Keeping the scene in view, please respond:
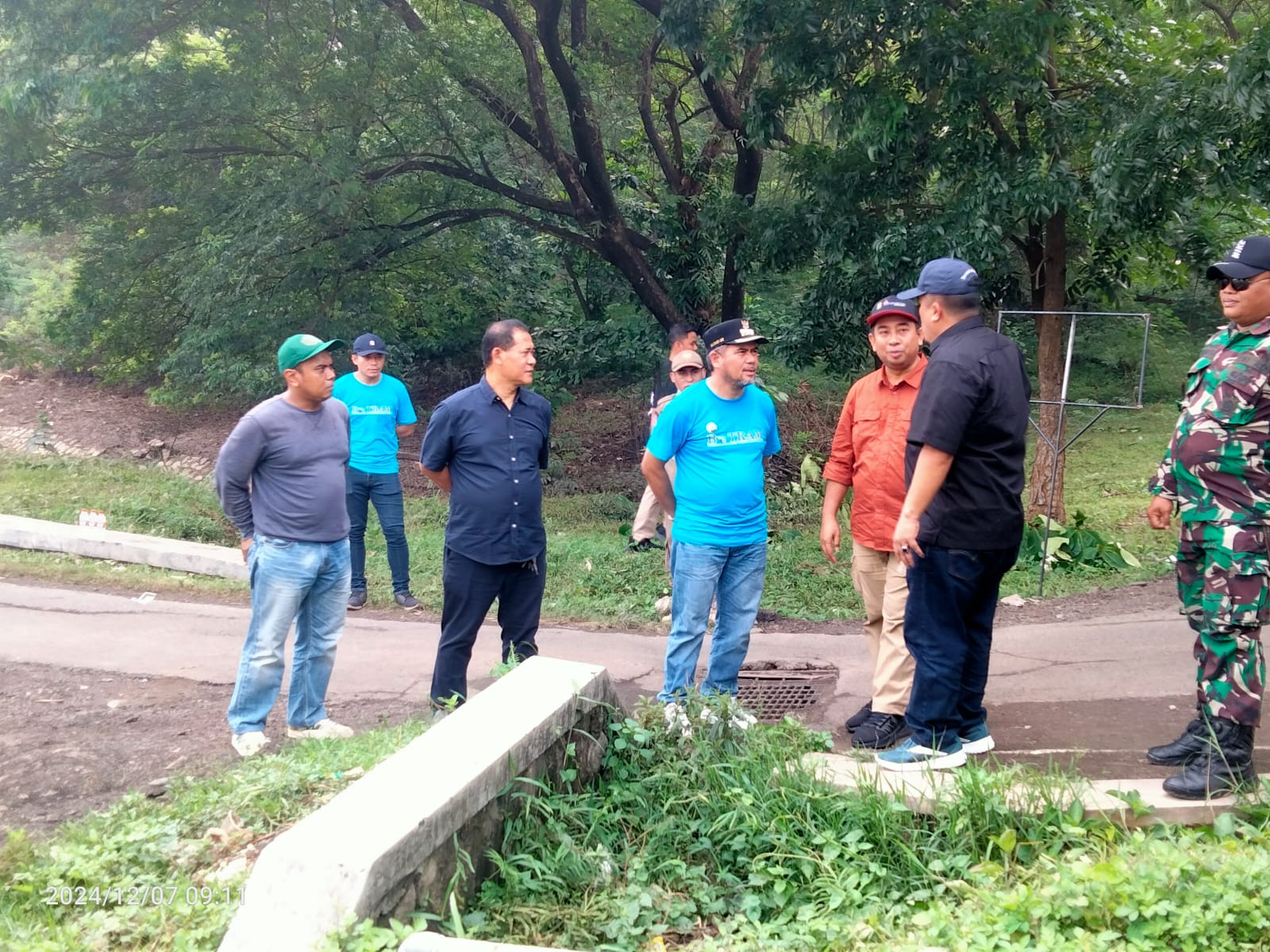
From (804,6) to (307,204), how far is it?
219 inches

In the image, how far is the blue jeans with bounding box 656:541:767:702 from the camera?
16.1 ft

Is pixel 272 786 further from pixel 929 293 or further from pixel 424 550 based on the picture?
pixel 424 550

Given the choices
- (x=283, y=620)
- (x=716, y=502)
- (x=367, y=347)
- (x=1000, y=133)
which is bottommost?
(x=283, y=620)

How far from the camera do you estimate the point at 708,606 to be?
4.94 meters

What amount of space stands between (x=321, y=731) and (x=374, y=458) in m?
3.07

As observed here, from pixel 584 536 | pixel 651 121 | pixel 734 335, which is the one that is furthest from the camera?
pixel 651 121

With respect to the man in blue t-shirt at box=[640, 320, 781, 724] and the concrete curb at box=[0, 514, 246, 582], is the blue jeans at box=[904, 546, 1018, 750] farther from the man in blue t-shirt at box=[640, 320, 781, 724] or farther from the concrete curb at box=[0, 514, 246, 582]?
the concrete curb at box=[0, 514, 246, 582]

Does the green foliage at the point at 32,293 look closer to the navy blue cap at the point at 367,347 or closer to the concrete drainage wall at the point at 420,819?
the navy blue cap at the point at 367,347

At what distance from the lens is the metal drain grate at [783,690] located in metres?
5.65

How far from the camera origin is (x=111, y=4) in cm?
1046

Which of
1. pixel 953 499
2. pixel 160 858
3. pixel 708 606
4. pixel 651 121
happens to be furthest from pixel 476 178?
pixel 160 858

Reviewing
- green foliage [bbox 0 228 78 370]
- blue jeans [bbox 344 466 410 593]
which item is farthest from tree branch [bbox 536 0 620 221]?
green foliage [bbox 0 228 78 370]

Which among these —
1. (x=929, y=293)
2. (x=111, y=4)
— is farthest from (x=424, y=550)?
(x=929, y=293)

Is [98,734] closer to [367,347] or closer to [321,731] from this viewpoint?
[321,731]
